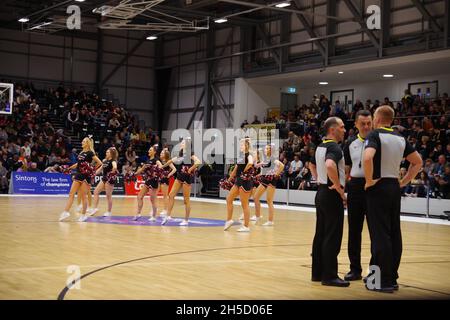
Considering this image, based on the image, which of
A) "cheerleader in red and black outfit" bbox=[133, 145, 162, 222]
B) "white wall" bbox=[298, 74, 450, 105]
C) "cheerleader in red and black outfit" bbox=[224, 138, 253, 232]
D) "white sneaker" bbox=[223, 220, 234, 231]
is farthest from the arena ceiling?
"white sneaker" bbox=[223, 220, 234, 231]

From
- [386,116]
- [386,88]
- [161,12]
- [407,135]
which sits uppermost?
[161,12]

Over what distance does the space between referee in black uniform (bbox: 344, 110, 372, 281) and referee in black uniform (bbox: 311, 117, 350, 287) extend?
0.76 ft

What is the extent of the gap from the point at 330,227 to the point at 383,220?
622mm

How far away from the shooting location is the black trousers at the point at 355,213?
24.9 feet

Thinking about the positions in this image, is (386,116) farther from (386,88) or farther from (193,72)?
(193,72)

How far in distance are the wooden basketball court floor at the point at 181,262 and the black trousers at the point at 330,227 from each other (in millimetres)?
240

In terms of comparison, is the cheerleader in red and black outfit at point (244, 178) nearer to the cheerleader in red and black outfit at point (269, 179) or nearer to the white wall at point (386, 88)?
the cheerleader in red and black outfit at point (269, 179)

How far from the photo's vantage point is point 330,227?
727 cm

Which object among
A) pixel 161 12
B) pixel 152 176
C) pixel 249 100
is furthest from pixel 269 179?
pixel 249 100

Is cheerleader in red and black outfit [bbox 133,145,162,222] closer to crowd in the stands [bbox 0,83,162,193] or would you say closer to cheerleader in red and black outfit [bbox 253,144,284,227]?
cheerleader in red and black outfit [bbox 253,144,284,227]

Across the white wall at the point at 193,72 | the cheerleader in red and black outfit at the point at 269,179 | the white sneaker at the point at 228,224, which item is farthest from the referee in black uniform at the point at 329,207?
the white wall at the point at 193,72

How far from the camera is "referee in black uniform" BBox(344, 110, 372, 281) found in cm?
754

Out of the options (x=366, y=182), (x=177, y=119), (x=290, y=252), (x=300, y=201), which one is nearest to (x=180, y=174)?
(x=290, y=252)
